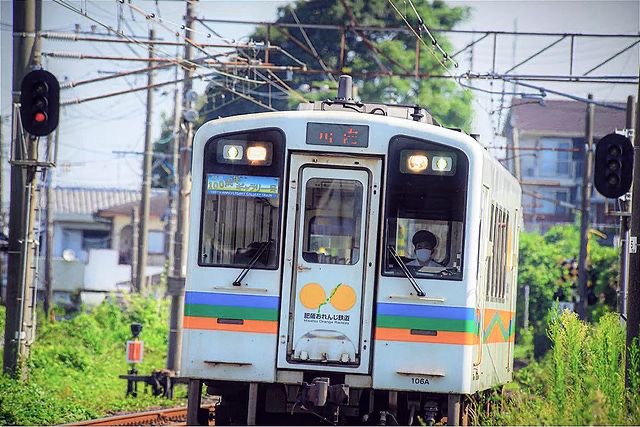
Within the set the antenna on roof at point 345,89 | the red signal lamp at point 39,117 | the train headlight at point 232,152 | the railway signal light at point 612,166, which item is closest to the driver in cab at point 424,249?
the train headlight at point 232,152

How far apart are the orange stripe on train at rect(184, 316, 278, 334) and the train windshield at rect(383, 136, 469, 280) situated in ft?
3.53

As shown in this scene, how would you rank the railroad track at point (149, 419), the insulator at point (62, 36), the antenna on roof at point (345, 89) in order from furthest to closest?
the insulator at point (62, 36) < the railroad track at point (149, 419) < the antenna on roof at point (345, 89)

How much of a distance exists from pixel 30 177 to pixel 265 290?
24.3 feet

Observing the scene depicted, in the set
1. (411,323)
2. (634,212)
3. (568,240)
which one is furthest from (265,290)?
(568,240)

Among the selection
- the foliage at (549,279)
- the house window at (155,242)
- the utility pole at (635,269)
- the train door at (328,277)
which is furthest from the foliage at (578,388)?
the house window at (155,242)

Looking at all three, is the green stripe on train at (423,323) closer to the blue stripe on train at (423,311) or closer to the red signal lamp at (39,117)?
the blue stripe on train at (423,311)

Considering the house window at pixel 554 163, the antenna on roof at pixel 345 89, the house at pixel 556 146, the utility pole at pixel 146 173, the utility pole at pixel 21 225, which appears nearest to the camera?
the antenna on roof at pixel 345 89

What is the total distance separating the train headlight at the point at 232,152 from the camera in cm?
1102

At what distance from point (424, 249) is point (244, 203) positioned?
1566 millimetres

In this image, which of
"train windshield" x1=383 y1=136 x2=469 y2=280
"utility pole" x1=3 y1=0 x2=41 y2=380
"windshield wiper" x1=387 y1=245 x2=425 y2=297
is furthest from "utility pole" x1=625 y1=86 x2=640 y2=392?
"utility pole" x1=3 y1=0 x2=41 y2=380

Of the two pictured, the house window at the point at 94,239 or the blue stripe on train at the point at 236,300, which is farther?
the house window at the point at 94,239

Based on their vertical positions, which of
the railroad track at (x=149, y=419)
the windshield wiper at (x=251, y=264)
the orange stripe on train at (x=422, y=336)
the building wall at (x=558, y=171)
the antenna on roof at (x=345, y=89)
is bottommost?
the railroad track at (x=149, y=419)

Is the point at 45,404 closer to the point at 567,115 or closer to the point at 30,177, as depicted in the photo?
the point at 30,177

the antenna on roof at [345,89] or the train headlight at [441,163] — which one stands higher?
the antenna on roof at [345,89]
